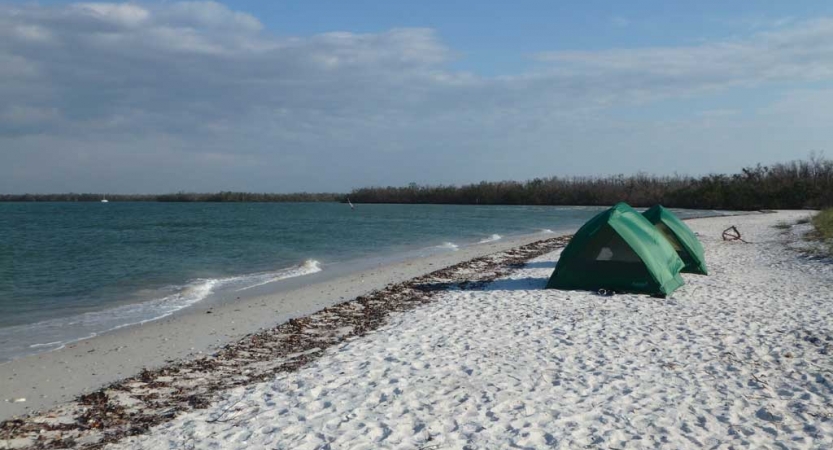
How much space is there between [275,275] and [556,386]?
13.6 m

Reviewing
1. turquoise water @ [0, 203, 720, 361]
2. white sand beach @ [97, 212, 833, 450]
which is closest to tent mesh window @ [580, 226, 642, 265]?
white sand beach @ [97, 212, 833, 450]

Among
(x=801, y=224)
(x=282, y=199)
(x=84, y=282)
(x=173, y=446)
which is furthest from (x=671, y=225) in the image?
(x=282, y=199)

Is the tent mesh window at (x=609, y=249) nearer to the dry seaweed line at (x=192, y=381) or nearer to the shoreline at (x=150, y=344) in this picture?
the dry seaweed line at (x=192, y=381)

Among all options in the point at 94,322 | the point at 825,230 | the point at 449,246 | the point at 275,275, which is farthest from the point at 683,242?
the point at 449,246

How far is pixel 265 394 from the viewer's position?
6.58 meters

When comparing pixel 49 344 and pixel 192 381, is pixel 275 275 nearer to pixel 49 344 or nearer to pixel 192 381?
pixel 49 344

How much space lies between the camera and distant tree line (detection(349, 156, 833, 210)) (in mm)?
60906

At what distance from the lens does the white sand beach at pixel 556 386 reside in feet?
17.5

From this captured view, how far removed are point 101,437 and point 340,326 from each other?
515 centimetres

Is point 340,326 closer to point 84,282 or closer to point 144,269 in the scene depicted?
point 84,282

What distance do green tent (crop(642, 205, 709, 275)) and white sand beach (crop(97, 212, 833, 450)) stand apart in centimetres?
413

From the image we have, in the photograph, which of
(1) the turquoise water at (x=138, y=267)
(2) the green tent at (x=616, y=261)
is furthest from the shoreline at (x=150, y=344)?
(2) the green tent at (x=616, y=261)

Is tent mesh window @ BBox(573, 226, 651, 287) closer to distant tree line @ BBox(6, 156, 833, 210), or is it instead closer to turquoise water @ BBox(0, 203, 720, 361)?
Answer: turquoise water @ BBox(0, 203, 720, 361)

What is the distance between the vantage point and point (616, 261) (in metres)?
12.4
